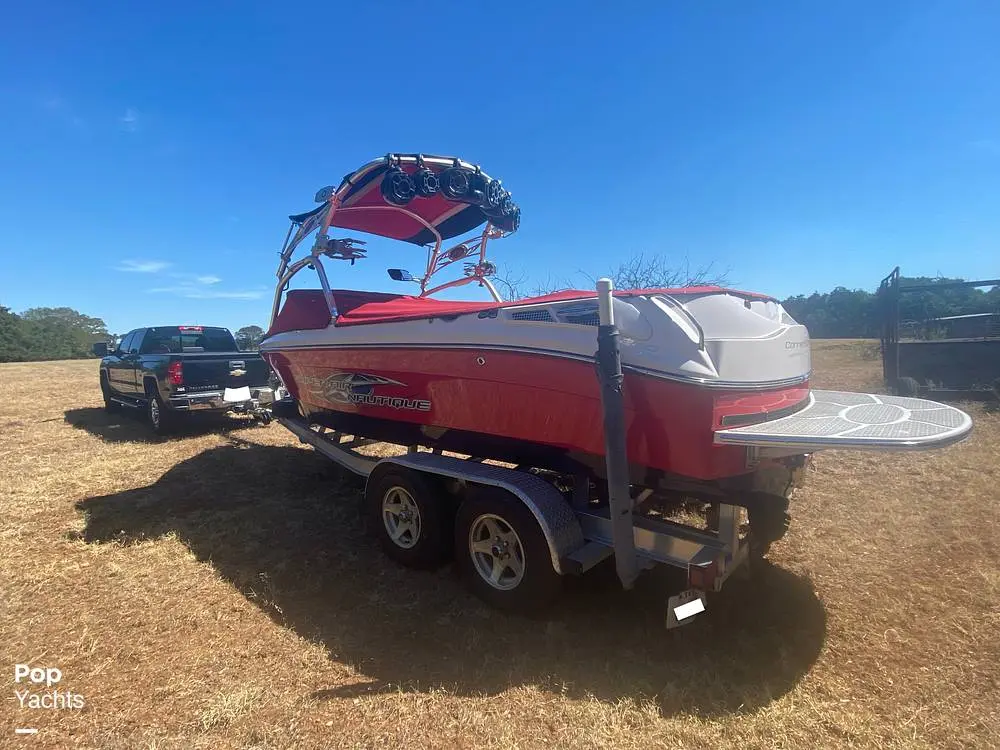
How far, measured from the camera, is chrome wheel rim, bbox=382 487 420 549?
4.06 m

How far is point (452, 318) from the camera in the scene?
12.4 feet

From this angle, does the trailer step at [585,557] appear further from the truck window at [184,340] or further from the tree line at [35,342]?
the tree line at [35,342]

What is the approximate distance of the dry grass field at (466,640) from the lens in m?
2.47

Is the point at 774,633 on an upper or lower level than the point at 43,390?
lower

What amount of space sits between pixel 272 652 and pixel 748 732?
8.07 ft

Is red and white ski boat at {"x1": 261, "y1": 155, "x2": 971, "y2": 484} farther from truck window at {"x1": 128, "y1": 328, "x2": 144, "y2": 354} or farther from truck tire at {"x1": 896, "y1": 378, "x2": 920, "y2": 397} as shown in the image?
truck window at {"x1": 128, "y1": 328, "x2": 144, "y2": 354}

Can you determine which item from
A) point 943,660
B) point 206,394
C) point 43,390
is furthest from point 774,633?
point 43,390

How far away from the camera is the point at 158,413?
28.5 ft

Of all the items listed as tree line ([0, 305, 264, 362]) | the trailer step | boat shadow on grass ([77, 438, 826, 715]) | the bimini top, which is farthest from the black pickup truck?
tree line ([0, 305, 264, 362])

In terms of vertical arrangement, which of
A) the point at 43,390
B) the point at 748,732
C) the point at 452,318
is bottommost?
the point at 748,732

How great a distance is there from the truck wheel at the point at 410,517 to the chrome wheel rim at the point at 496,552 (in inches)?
14.3

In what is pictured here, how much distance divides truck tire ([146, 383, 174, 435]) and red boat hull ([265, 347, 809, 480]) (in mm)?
5374

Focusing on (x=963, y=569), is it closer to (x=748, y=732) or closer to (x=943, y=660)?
(x=943, y=660)

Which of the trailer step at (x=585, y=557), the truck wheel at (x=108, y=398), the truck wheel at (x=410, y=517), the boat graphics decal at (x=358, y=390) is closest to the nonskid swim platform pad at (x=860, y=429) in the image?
the trailer step at (x=585, y=557)
